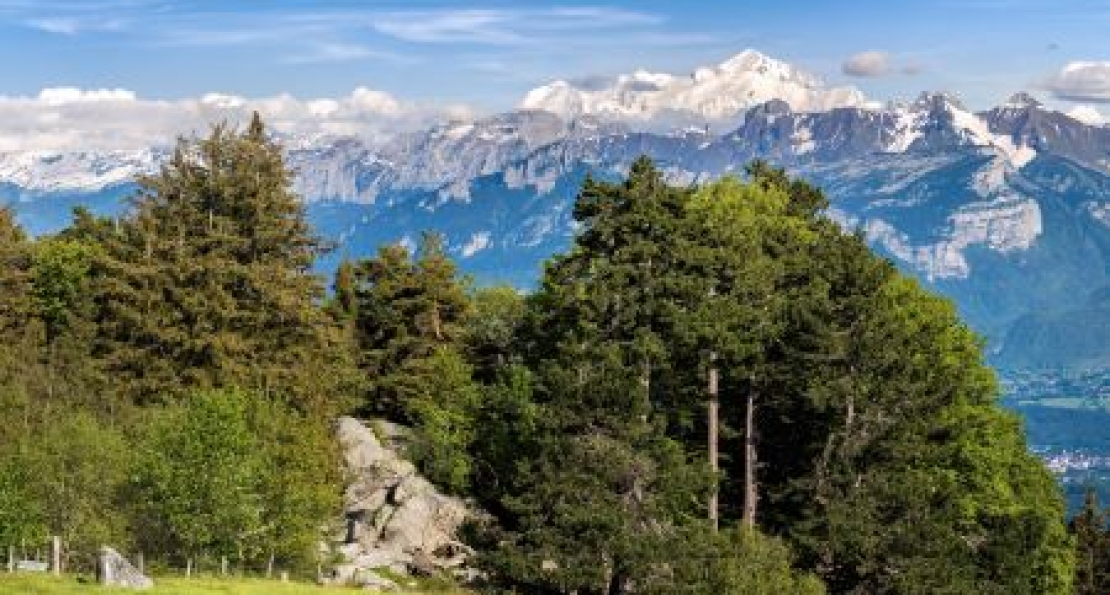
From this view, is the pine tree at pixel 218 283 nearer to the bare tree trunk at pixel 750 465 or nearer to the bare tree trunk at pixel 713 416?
the bare tree trunk at pixel 713 416

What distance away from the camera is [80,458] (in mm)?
52281

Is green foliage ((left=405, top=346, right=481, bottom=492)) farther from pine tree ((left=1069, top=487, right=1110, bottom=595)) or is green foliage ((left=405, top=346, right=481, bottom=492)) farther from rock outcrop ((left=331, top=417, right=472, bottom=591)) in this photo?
pine tree ((left=1069, top=487, right=1110, bottom=595))

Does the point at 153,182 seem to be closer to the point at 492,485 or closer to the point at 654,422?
the point at 492,485

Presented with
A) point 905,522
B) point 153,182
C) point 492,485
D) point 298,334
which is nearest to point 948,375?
point 905,522

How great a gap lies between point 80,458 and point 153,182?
26.5 meters


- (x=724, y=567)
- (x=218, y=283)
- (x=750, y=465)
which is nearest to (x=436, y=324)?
(x=218, y=283)

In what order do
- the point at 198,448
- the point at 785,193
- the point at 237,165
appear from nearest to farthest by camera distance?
the point at 198,448 → the point at 237,165 → the point at 785,193

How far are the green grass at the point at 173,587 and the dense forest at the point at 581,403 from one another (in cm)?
549

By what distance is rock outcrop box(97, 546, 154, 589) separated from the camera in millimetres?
38250

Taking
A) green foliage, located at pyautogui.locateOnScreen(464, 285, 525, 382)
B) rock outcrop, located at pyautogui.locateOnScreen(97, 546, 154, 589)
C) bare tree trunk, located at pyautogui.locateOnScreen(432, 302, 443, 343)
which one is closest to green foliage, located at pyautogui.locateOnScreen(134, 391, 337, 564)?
rock outcrop, located at pyautogui.locateOnScreen(97, 546, 154, 589)

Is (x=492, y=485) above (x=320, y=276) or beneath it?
beneath

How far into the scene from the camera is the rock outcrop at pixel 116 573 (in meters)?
38.2

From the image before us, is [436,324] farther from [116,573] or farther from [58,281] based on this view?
[116,573]

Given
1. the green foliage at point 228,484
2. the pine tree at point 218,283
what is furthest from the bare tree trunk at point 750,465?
the pine tree at point 218,283
